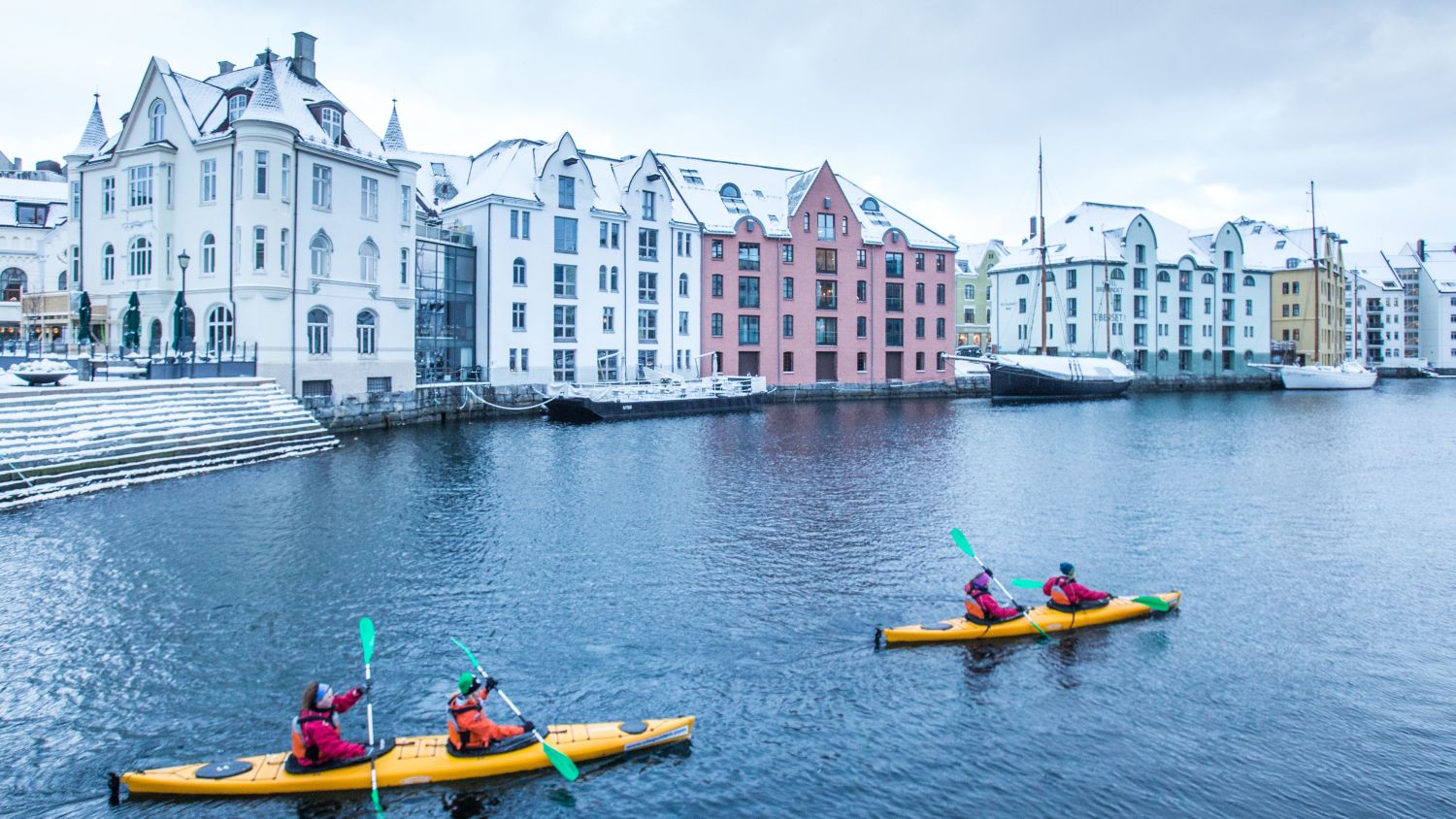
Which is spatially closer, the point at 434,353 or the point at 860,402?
the point at 434,353

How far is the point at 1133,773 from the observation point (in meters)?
12.7

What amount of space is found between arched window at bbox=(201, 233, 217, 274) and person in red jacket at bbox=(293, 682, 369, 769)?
4309 cm

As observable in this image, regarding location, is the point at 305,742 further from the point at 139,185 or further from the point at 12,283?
the point at 12,283

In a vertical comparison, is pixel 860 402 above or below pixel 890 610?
above

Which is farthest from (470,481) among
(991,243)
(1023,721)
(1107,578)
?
(991,243)

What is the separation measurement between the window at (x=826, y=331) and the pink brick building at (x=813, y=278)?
0.10m

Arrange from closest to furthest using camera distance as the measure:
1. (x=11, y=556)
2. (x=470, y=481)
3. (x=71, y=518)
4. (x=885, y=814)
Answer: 1. (x=885, y=814)
2. (x=11, y=556)
3. (x=71, y=518)
4. (x=470, y=481)

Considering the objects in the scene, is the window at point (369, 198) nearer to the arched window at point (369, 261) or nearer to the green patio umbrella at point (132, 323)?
the arched window at point (369, 261)

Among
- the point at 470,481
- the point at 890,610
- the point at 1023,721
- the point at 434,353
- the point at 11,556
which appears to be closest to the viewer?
the point at 1023,721

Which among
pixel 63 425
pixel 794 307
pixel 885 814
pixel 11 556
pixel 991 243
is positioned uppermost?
pixel 991 243

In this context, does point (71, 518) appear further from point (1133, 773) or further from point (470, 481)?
point (1133, 773)

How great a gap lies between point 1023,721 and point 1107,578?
9.08 metres

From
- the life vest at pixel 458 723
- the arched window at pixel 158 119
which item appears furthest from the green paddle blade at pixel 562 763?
the arched window at pixel 158 119

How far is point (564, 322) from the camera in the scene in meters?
68.1
